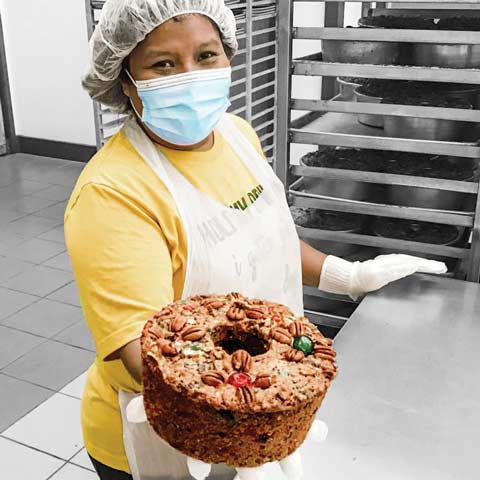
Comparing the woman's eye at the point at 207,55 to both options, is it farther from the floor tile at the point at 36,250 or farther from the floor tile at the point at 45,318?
the floor tile at the point at 36,250

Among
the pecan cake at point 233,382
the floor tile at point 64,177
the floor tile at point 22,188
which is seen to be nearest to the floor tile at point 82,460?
the pecan cake at point 233,382

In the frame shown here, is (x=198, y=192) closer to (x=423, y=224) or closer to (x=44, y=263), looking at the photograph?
(x=423, y=224)

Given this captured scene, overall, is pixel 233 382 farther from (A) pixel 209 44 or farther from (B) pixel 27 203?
(B) pixel 27 203

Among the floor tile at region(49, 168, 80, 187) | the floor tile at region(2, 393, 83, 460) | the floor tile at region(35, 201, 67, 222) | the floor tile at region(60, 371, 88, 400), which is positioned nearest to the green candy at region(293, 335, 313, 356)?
the floor tile at region(2, 393, 83, 460)

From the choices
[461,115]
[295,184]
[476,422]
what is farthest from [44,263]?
[476,422]

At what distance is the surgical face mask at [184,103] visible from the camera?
1.20 m

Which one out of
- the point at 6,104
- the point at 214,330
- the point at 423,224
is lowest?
the point at 6,104

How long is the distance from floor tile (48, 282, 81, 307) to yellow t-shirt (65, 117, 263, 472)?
2139 mm

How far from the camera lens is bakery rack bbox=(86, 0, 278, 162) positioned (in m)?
1.71

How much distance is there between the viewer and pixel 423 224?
1884 millimetres

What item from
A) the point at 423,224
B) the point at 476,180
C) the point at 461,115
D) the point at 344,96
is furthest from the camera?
the point at 344,96

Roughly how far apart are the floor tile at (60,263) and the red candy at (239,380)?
10.7 ft

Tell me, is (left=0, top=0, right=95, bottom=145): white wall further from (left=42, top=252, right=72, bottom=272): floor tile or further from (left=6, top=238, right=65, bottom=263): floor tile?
(left=42, top=252, right=72, bottom=272): floor tile

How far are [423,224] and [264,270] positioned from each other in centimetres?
75
